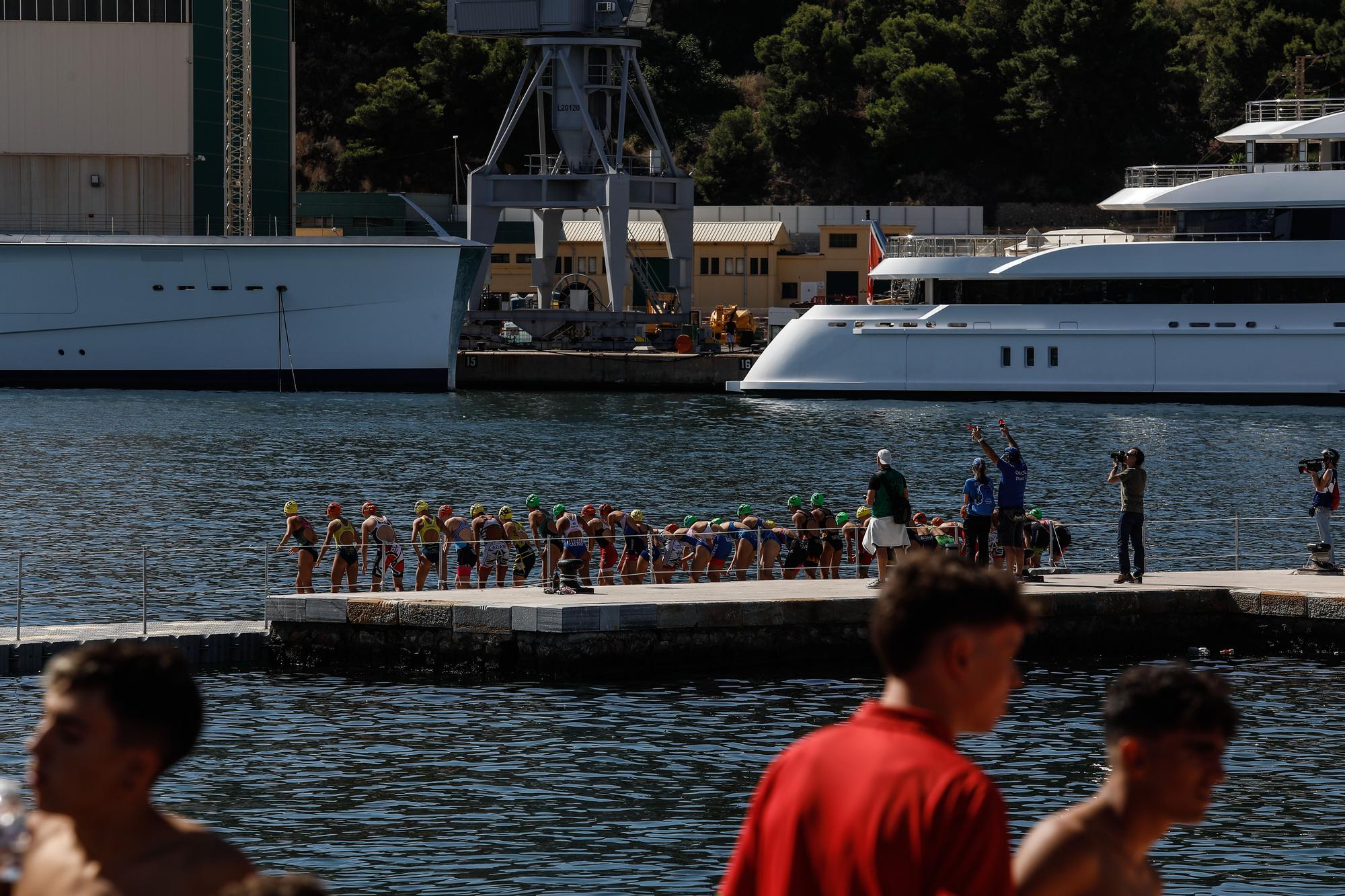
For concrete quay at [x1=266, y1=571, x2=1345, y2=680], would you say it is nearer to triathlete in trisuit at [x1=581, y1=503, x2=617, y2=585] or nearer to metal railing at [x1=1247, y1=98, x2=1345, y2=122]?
triathlete in trisuit at [x1=581, y1=503, x2=617, y2=585]

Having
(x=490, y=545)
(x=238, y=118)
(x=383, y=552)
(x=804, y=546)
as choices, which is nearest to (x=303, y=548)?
(x=383, y=552)

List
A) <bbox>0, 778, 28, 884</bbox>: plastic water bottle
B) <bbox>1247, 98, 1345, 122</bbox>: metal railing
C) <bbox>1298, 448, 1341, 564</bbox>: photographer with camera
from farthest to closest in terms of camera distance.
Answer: <bbox>1247, 98, 1345, 122</bbox>: metal railing < <bbox>1298, 448, 1341, 564</bbox>: photographer with camera < <bbox>0, 778, 28, 884</bbox>: plastic water bottle

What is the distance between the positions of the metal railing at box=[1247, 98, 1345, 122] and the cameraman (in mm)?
32234

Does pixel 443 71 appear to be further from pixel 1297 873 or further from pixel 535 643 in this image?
pixel 1297 873

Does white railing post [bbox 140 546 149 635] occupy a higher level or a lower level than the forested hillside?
lower

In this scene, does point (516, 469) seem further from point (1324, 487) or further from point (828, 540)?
point (1324, 487)

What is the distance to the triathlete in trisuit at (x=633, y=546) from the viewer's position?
2062 centimetres

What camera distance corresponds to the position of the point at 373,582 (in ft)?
68.0

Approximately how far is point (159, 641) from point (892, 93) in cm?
6922

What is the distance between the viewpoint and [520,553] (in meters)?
20.7

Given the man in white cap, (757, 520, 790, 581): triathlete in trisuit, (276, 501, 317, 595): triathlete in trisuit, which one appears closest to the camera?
the man in white cap

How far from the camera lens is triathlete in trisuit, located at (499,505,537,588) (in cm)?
2061

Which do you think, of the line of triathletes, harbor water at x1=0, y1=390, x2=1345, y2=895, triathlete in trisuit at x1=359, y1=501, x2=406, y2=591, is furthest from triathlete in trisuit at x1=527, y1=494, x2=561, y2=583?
harbor water at x1=0, y1=390, x2=1345, y2=895

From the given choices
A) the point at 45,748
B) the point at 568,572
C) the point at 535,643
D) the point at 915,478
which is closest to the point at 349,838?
the point at 535,643
